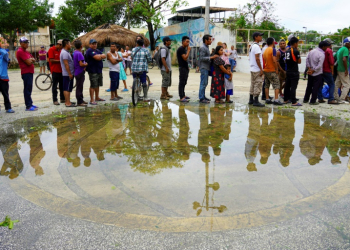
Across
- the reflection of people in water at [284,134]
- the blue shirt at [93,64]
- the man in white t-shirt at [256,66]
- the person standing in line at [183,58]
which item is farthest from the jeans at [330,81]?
the blue shirt at [93,64]

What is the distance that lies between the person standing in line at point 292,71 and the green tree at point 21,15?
94.5ft

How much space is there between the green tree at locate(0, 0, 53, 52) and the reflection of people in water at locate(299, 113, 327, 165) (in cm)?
3077

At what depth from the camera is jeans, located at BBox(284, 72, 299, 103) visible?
8.89 metres

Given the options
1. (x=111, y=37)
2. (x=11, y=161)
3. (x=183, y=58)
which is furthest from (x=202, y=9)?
(x=11, y=161)

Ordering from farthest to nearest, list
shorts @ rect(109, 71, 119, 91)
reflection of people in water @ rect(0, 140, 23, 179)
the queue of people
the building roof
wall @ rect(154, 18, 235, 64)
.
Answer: the building roof → wall @ rect(154, 18, 235, 64) → shorts @ rect(109, 71, 119, 91) → the queue of people → reflection of people in water @ rect(0, 140, 23, 179)

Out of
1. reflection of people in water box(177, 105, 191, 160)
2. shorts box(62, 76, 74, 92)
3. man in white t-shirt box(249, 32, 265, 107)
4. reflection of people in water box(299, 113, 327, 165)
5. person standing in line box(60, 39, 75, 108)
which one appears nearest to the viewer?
reflection of people in water box(299, 113, 327, 165)

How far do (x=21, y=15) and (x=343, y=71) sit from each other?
1189 inches

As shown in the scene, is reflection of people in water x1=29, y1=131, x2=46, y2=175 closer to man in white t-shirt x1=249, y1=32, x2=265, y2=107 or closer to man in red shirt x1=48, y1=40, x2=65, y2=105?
man in red shirt x1=48, y1=40, x2=65, y2=105

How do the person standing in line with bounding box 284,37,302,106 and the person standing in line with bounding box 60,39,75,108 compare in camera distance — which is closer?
the person standing in line with bounding box 60,39,75,108

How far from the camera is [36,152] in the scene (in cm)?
503

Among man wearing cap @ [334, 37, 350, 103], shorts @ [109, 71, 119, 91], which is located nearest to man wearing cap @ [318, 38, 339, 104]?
man wearing cap @ [334, 37, 350, 103]

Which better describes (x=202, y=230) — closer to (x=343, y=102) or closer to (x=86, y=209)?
(x=86, y=209)

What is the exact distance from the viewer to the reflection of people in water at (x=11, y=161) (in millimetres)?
4223

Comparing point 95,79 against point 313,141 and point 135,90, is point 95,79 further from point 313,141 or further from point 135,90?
point 313,141
